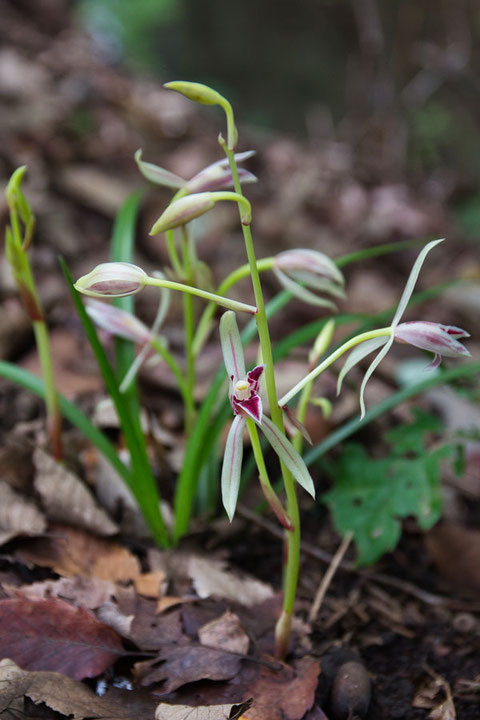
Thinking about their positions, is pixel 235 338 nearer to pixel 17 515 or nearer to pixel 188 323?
pixel 188 323

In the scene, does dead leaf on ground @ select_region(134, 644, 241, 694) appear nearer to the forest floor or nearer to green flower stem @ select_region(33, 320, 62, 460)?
the forest floor

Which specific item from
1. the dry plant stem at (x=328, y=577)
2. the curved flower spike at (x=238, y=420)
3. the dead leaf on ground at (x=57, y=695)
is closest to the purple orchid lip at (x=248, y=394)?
the curved flower spike at (x=238, y=420)

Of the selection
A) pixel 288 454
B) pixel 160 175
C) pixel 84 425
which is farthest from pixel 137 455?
pixel 160 175

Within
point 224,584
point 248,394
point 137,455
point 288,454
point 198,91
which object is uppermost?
point 198,91

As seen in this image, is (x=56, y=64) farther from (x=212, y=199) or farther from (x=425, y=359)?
(x=212, y=199)

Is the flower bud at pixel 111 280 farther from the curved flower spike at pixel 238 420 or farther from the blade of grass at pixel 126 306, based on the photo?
the blade of grass at pixel 126 306

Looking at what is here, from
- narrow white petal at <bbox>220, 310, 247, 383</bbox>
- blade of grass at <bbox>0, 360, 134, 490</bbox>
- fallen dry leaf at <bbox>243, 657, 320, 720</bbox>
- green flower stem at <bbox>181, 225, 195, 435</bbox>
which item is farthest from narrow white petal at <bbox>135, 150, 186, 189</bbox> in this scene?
fallen dry leaf at <bbox>243, 657, 320, 720</bbox>
